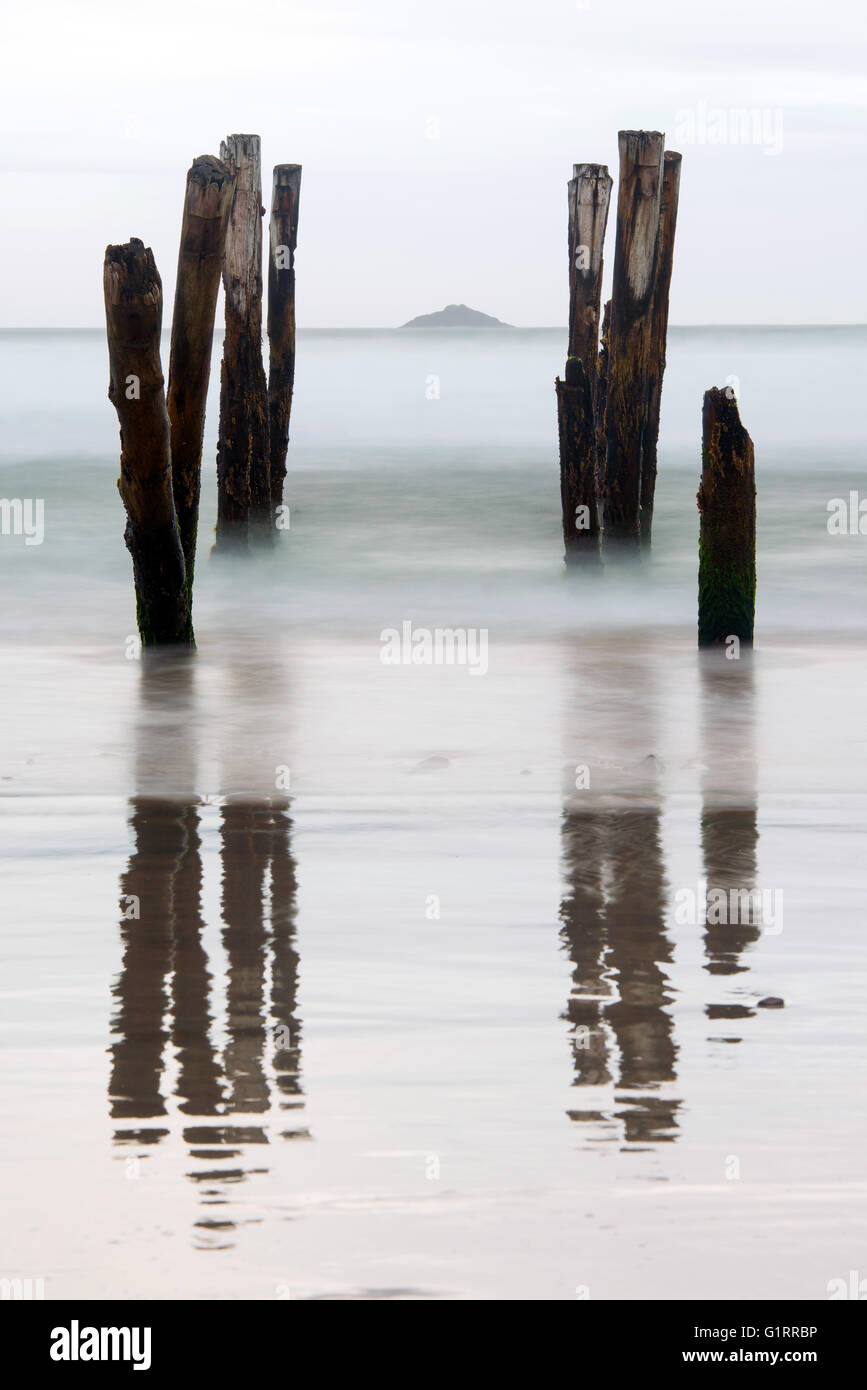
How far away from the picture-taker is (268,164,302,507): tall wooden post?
51.2 feet

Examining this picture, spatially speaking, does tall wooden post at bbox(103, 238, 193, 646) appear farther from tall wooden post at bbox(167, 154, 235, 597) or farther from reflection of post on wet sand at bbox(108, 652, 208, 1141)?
reflection of post on wet sand at bbox(108, 652, 208, 1141)

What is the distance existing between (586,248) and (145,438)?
686 centimetres

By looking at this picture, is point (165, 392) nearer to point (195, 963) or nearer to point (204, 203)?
point (204, 203)

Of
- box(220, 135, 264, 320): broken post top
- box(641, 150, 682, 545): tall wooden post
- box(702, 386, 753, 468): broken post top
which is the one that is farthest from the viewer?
box(220, 135, 264, 320): broken post top

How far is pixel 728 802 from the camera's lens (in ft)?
20.5

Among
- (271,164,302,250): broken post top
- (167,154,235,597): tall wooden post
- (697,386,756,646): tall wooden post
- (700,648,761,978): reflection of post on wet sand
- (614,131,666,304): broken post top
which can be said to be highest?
(271,164,302,250): broken post top

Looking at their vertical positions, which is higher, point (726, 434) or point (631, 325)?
point (631, 325)

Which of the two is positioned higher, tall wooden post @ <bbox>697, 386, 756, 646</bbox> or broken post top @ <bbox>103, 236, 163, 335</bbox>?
broken post top @ <bbox>103, 236, 163, 335</bbox>

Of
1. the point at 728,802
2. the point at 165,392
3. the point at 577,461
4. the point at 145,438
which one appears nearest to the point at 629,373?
the point at 577,461

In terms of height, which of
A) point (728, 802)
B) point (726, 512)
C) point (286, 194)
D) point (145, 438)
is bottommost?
point (728, 802)

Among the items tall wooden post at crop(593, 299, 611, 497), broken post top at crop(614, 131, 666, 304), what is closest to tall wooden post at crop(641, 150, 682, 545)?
broken post top at crop(614, 131, 666, 304)

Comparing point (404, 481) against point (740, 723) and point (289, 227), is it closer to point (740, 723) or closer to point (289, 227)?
point (289, 227)

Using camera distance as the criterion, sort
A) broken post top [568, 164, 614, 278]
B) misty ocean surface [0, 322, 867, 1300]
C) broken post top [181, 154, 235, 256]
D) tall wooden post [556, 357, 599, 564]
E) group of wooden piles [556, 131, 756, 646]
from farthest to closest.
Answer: broken post top [568, 164, 614, 278] → tall wooden post [556, 357, 599, 564] → group of wooden piles [556, 131, 756, 646] → broken post top [181, 154, 235, 256] → misty ocean surface [0, 322, 867, 1300]

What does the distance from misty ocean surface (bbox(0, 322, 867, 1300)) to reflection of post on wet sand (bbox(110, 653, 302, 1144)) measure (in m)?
0.01
